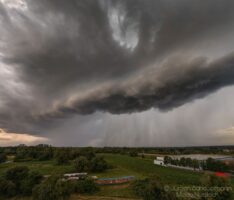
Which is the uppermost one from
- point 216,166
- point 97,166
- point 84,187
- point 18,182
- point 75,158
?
point 75,158

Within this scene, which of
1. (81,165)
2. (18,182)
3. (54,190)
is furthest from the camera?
(81,165)

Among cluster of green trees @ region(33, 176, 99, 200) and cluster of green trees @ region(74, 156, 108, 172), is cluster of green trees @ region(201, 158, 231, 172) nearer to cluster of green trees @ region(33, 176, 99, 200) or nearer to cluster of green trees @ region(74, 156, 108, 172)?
cluster of green trees @ region(74, 156, 108, 172)

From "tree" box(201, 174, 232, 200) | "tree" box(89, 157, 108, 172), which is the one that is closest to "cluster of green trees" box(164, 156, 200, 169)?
"tree" box(89, 157, 108, 172)

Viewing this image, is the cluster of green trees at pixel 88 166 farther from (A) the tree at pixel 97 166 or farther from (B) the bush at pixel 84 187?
(B) the bush at pixel 84 187

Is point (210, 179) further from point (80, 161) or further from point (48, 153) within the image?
point (48, 153)

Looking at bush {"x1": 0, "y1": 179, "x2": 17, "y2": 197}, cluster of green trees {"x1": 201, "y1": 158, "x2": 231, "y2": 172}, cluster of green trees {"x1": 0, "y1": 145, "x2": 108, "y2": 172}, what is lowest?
bush {"x1": 0, "y1": 179, "x2": 17, "y2": 197}

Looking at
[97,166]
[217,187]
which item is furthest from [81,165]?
[217,187]

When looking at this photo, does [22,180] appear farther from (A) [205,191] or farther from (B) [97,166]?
(A) [205,191]

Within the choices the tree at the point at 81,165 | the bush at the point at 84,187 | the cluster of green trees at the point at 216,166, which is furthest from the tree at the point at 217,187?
the cluster of green trees at the point at 216,166

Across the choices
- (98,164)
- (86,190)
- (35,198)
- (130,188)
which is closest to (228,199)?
(130,188)
